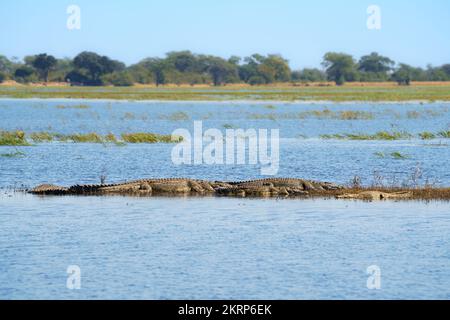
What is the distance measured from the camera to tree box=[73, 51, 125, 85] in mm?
168000

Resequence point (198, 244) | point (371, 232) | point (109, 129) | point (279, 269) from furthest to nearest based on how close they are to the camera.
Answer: point (109, 129)
point (371, 232)
point (198, 244)
point (279, 269)

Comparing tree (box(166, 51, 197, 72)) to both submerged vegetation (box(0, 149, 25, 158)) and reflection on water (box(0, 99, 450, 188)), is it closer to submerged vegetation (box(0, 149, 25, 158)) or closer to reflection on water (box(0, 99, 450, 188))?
reflection on water (box(0, 99, 450, 188))

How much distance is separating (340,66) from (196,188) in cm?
16630

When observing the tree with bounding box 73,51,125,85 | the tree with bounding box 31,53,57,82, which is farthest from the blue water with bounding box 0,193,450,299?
the tree with bounding box 31,53,57,82

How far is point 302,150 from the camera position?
38219 millimetres

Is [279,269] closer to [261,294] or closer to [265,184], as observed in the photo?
[261,294]

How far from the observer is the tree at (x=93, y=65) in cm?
16800

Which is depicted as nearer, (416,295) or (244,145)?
(416,295)

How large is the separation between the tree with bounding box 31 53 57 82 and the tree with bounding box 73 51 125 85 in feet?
14.0

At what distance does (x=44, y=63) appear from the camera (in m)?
169

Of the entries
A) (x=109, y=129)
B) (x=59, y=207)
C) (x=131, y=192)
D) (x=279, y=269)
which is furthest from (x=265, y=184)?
(x=109, y=129)

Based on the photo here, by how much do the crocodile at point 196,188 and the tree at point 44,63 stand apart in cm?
14815
